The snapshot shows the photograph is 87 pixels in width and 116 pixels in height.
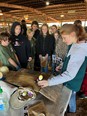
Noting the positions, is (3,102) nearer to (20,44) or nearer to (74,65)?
(74,65)

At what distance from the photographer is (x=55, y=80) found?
1.68 m

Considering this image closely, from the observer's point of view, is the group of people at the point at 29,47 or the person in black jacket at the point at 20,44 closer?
the group of people at the point at 29,47

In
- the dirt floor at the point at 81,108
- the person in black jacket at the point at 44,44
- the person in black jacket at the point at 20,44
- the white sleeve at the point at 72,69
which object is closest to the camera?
the white sleeve at the point at 72,69

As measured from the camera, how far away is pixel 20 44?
3.50 meters

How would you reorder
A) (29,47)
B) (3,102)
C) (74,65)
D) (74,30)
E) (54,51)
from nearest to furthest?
(3,102), (74,65), (74,30), (29,47), (54,51)

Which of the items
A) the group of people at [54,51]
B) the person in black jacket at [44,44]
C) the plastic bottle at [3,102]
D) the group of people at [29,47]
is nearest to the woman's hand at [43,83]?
the group of people at [54,51]

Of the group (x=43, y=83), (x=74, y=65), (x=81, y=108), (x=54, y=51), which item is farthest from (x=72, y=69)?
(x=54, y=51)

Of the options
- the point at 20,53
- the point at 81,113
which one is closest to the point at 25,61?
the point at 20,53

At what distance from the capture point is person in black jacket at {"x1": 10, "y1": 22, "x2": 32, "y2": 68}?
3366 mm

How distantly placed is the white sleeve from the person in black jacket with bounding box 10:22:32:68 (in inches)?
72.1

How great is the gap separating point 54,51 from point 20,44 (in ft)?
2.71

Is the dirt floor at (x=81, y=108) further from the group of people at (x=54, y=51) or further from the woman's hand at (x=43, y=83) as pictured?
the woman's hand at (x=43, y=83)

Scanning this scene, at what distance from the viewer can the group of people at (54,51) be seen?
67.0 inches

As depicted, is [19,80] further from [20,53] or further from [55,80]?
[20,53]
